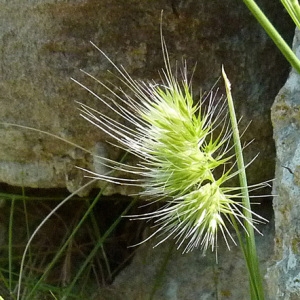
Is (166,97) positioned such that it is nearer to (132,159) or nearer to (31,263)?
(132,159)

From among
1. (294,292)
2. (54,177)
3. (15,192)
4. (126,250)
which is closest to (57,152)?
(54,177)

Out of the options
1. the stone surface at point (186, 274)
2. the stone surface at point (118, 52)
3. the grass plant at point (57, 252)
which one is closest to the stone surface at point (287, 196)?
the stone surface at point (118, 52)

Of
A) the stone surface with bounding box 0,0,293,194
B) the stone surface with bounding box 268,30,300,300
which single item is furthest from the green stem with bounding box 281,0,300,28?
the stone surface with bounding box 0,0,293,194

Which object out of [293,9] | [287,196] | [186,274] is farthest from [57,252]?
[293,9]

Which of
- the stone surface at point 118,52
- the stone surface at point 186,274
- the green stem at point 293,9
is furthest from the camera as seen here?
the stone surface at point 186,274

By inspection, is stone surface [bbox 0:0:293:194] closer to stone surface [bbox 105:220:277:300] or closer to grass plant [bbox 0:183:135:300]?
stone surface [bbox 105:220:277:300]

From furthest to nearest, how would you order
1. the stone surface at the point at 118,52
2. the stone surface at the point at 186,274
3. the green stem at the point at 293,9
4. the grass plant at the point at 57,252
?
the grass plant at the point at 57,252 < the stone surface at the point at 186,274 < the stone surface at the point at 118,52 < the green stem at the point at 293,9

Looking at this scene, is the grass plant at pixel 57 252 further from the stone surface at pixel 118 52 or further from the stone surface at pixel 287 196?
the stone surface at pixel 287 196
